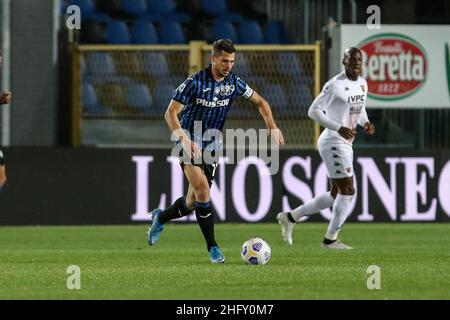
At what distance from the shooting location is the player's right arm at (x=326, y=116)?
534 inches

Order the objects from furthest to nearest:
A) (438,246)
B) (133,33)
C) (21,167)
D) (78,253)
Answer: (133,33)
(21,167)
(438,246)
(78,253)

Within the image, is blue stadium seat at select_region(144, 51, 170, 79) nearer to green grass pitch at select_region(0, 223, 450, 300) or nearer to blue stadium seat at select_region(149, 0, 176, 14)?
green grass pitch at select_region(0, 223, 450, 300)

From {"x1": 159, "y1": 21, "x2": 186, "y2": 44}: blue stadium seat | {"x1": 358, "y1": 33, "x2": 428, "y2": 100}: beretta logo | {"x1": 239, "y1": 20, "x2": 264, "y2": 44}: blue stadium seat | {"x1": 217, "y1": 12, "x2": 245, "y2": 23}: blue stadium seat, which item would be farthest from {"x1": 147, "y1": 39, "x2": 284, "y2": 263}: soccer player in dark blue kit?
{"x1": 217, "y1": 12, "x2": 245, "y2": 23}: blue stadium seat

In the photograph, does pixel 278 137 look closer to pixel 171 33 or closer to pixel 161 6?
pixel 171 33

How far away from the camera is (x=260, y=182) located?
1836cm

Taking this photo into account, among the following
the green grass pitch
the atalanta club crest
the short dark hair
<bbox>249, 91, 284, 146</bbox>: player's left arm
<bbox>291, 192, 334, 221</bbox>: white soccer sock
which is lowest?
the green grass pitch

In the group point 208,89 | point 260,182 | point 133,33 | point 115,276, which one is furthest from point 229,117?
point 115,276

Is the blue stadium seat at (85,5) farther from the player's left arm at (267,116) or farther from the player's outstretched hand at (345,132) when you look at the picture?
the player's left arm at (267,116)

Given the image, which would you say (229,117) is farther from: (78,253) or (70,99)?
(78,253)

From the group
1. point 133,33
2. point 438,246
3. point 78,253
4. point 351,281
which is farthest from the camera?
point 133,33

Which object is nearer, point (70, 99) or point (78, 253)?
point (78, 253)

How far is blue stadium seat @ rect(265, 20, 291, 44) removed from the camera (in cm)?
2112

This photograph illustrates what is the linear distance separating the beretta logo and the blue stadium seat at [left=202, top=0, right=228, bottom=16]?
3639 mm

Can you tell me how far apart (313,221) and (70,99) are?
12.5ft
